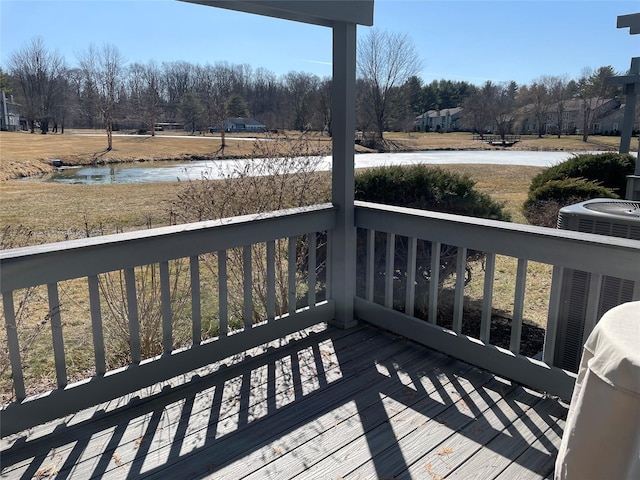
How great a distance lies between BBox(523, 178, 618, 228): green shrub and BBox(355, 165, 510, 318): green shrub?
8.54 feet

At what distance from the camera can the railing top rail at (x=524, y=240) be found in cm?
196

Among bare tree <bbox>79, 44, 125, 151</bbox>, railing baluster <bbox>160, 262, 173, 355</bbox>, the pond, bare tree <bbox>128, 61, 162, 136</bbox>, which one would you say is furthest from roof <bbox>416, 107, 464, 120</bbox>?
railing baluster <bbox>160, 262, 173, 355</bbox>

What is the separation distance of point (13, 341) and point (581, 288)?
2.53 meters

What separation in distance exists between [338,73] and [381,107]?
11.8 feet

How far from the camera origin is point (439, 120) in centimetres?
923

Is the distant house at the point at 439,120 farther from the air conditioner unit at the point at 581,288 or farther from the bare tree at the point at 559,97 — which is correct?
the air conditioner unit at the point at 581,288

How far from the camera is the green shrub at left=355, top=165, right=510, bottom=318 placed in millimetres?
3621

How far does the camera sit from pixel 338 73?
282 cm

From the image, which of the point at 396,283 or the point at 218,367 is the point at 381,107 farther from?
the point at 218,367

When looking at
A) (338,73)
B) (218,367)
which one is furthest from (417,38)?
(218,367)

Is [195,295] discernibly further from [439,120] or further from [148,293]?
[439,120]

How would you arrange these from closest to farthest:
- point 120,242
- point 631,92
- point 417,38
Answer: point 120,242
point 417,38
point 631,92

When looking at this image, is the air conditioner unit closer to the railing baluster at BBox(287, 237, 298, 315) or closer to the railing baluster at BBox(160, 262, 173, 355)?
the railing baluster at BBox(287, 237, 298, 315)

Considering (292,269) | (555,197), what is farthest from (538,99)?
(292,269)
